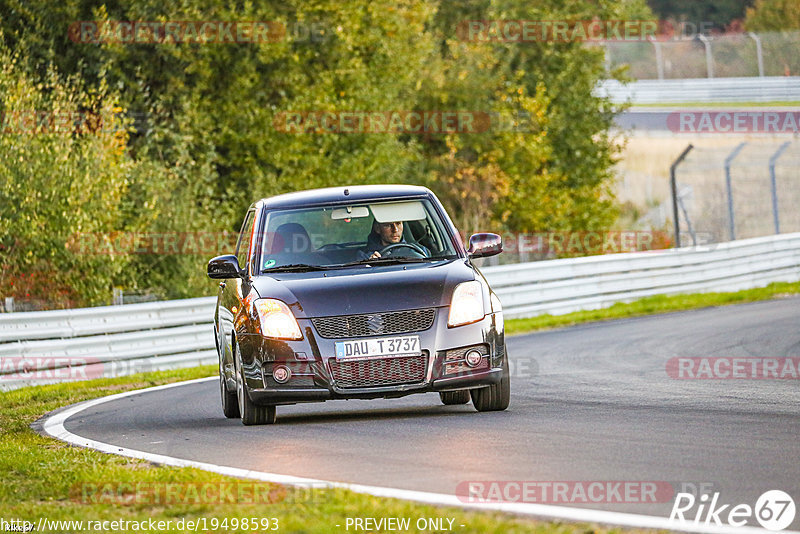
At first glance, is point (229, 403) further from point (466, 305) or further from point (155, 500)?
point (155, 500)

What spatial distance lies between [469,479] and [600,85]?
1462 inches

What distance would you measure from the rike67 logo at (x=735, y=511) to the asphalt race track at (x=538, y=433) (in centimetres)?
6

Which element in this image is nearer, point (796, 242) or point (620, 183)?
point (796, 242)

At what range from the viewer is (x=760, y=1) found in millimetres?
68625

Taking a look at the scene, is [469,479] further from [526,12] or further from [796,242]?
[526,12]

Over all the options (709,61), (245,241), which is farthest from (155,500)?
(709,61)

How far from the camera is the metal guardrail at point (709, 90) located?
46469 millimetres

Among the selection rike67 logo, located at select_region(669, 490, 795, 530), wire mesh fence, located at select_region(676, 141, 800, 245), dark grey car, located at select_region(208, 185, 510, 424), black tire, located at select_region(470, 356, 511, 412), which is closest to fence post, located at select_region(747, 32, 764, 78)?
wire mesh fence, located at select_region(676, 141, 800, 245)

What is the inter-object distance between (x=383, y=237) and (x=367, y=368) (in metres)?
1.51

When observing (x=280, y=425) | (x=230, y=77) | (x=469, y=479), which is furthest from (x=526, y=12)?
(x=469, y=479)

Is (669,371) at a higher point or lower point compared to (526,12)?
lower

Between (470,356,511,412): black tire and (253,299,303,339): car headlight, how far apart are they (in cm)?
149

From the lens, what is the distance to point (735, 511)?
5.77 meters

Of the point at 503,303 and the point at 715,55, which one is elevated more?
the point at 715,55
